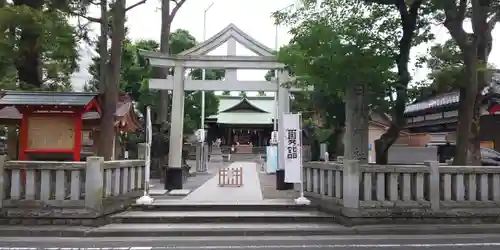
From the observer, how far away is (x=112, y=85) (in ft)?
35.8

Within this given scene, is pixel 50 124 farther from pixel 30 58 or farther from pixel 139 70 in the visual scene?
pixel 139 70

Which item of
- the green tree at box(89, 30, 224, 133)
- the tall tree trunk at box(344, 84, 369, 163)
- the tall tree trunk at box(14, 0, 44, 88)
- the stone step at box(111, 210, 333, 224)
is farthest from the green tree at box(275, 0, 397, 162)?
the green tree at box(89, 30, 224, 133)

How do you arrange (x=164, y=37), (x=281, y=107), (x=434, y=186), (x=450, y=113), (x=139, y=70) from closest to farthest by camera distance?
(x=434, y=186) → (x=281, y=107) → (x=450, y=113) → (x=164, y=37) → (x=139, y=70)

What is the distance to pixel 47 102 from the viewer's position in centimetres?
1098

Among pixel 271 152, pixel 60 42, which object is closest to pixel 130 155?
pixel 271 152

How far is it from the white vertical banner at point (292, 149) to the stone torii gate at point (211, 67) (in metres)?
3.22

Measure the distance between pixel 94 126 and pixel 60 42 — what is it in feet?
9.94

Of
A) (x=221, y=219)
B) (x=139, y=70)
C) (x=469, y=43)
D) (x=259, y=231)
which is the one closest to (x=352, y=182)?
(x=259, y=231)

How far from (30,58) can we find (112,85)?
569 cm

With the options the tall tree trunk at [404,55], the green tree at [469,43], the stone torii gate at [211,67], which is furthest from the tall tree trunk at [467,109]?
the stone torii gate at [211,67]

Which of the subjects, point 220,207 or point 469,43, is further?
point 220,207

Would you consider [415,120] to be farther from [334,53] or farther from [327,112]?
[334,53]

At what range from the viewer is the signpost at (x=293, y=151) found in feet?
37.6

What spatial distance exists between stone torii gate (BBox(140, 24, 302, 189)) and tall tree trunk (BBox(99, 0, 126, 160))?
4014 millimetres
